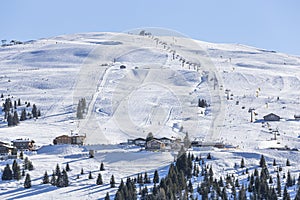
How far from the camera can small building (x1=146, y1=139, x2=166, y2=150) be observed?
7038 cm

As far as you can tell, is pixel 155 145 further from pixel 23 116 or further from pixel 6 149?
pixel 23 116

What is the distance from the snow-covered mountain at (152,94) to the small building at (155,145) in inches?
176

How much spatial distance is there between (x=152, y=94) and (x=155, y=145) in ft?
166

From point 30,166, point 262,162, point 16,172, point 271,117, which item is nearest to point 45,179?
point 16,172

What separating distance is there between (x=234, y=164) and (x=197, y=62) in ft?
366

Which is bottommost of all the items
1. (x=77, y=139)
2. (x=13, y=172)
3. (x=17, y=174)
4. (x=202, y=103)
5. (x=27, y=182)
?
(x=27, y=182)

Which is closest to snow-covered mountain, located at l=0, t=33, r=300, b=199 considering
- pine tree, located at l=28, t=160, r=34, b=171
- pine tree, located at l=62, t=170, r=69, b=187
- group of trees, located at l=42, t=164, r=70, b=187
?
pine tree, located at l=62, t=170, r=69, b=187

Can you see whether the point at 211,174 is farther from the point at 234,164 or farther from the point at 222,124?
the point at 222,124

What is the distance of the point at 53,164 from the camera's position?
63.0 metres

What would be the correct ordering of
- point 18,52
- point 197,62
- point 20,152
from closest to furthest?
point 20,152
point 197,62
point 18,52

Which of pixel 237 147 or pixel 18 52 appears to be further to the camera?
pixel 18 52

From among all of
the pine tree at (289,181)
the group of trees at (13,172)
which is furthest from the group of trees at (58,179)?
the pine tree at (289,181)

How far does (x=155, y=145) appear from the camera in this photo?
7100cm

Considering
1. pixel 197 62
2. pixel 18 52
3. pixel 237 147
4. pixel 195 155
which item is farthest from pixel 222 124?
pixel 18 52
